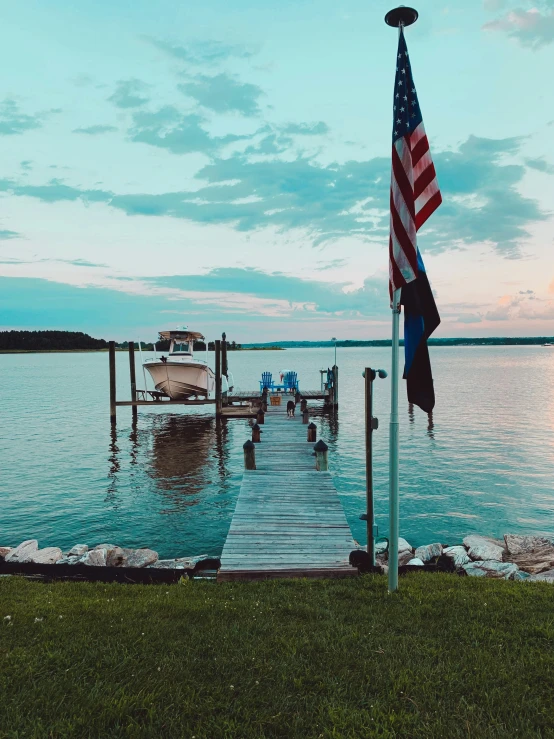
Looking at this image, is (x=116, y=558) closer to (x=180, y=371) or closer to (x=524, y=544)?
(x=524, y=544)

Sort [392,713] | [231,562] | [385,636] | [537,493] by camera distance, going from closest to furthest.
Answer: [392,713], [385,636], [231,562], [537,493]

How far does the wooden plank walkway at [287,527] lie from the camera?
8414 mm

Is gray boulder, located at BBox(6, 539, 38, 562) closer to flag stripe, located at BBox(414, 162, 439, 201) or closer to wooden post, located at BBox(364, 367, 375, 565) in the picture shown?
wooden post, located at BBox(364, 367, 375, 565)

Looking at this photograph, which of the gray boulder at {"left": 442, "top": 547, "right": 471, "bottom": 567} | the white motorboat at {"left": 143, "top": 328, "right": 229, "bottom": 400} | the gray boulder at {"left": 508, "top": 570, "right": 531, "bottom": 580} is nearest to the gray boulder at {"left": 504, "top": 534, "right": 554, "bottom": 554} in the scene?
the gray boulder at {"left": 442, "top": 547, "right": 471, "bottom": 567}

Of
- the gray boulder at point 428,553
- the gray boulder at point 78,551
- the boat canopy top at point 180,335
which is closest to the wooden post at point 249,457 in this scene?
the gray boulder at point 78,551

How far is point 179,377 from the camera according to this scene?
3400 cm

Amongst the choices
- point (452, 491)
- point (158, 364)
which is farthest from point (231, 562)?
point (158, 364)

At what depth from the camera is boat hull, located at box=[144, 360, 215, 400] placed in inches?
1324

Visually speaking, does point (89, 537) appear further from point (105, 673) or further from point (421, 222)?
point (421, 222)

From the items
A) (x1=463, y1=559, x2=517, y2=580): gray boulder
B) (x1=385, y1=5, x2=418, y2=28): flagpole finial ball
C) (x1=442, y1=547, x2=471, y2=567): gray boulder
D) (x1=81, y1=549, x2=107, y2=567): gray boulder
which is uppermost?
(x1=385, y1=5, x2=418, y2=28): flagpole finial ball

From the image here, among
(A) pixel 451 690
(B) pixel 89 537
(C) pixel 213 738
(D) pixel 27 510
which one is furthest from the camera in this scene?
(D) pixel 27 510

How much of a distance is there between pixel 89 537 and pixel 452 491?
13.0 meters

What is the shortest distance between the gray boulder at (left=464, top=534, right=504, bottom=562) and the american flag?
8.39 meters

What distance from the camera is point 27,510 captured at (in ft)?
54.2
